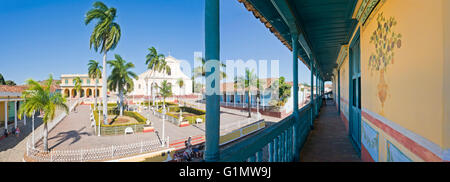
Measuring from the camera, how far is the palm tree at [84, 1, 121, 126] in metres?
18.6

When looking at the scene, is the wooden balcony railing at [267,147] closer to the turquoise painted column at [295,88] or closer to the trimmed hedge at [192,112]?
the turquoise painted column at [295,88]

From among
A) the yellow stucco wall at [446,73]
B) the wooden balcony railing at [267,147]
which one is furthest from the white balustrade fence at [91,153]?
the yellow stucco wall at [446,73]

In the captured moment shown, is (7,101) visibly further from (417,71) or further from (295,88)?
(417,71)

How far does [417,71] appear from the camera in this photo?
1477mm

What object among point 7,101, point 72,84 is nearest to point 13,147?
point 7,101

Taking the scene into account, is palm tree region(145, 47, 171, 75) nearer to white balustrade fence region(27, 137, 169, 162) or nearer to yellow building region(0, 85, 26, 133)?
yellow building region(0, 85, 26, 133)

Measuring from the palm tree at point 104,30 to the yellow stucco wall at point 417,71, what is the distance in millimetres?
20805

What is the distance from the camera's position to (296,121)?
3.62 metres

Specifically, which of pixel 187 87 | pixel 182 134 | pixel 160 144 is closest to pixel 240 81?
pixel 182 134

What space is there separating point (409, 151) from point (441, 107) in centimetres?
69

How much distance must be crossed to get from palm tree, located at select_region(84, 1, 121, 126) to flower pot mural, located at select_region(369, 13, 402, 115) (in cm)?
2055

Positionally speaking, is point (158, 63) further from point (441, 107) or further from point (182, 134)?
point (441, 107)

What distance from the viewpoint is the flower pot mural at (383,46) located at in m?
2.00
